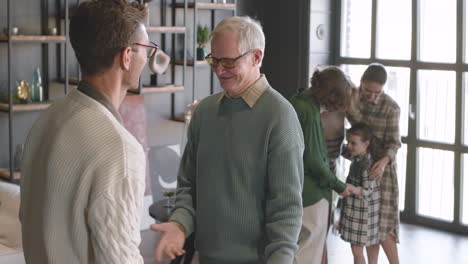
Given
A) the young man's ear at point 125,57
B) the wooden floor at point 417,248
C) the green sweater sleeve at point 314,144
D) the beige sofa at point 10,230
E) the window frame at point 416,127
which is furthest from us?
the window frame at point 416,127

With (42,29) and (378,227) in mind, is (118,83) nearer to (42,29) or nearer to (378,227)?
(378,227)

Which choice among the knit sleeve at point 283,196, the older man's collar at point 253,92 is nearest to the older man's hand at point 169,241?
the knit sleeve at point 283,196

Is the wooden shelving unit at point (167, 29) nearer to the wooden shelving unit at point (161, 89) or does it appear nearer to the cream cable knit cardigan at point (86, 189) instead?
the wooden shelving unit at point (161, 89)

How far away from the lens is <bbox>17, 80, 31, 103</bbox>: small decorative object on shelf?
4.97 m

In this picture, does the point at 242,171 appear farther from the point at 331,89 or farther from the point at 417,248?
the point at 417,248

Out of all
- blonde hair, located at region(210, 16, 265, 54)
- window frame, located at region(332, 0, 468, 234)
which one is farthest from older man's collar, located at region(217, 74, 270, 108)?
window frame, located at region(332, 0, 468, 234)

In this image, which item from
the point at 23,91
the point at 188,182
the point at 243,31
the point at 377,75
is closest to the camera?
the point at 243,31

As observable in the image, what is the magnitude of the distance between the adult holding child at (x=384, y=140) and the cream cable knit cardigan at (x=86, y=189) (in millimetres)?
3059

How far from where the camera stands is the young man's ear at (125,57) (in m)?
1.62

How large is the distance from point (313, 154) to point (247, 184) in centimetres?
160

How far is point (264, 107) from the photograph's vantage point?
2252 millimetres

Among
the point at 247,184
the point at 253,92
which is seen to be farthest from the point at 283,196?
the point at 253,92

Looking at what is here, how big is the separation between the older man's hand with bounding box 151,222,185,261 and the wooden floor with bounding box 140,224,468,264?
295cm

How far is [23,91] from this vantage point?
5.00 meters
